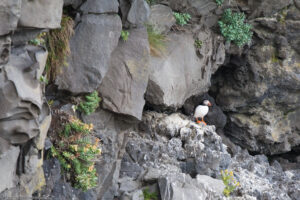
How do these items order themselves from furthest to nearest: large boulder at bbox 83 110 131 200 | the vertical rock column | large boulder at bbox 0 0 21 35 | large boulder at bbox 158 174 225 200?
1. large boulder at bbox 158 174 225 200
2. large boulder at bbox 83 110 131 200
3. the vertical rock column
4. large boulder at bbox 0 0 21 35

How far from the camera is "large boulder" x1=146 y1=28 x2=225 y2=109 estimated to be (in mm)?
9625

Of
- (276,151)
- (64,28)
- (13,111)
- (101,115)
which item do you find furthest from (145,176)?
(276,151)

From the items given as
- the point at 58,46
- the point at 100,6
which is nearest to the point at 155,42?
the point at 100,6

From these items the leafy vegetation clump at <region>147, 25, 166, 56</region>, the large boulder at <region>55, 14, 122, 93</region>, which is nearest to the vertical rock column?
the large boulder at <region>55, 14, 122, 93</region>

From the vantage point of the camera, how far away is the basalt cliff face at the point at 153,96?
492 centimetres

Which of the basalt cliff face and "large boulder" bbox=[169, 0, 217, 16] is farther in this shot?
"large boulder" bbox=[169, 0, 217, 16]

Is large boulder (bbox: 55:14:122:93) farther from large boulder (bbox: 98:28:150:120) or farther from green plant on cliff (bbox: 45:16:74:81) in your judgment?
large boulder (bbox: 98:28:150:120)

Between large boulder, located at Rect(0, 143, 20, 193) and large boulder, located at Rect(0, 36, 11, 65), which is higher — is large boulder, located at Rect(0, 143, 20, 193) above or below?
below

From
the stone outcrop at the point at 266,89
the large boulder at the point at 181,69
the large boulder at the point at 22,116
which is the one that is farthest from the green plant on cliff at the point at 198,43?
the large boulder at the point at 22,116

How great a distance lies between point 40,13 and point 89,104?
259 centimetres

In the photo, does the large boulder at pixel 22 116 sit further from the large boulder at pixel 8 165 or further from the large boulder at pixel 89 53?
the large boulder at pixel 89 53

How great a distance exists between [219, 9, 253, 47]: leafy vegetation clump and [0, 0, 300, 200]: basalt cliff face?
0.25 meters

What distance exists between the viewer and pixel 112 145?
7820 millimetres

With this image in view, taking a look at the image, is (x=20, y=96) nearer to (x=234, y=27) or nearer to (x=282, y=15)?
(x=234, y=27)
